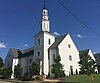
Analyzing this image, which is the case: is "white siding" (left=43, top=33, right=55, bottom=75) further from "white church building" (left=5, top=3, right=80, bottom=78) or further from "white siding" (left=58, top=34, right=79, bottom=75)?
"white siding" (left=58, top=34, right=79, bottom=75)

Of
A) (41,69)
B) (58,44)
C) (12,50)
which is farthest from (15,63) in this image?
(58,44)

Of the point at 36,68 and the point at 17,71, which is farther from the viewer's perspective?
the point at 17,71

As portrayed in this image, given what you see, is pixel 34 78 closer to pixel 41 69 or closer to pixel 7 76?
pixel 41 69

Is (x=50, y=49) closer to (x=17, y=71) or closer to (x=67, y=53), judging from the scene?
(x=67, y=53)

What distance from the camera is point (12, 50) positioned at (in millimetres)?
65125

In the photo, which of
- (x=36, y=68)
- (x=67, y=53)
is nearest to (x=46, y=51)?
(x=67, y=53)

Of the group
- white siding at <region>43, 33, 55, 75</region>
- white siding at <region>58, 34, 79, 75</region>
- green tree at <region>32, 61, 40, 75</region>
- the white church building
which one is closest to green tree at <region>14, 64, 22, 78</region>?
the white church building

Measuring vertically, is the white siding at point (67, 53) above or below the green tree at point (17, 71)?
above

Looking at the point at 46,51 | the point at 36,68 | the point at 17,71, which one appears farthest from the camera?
the point at 17,71

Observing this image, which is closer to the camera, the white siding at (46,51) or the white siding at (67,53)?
the white siding at (67,53)

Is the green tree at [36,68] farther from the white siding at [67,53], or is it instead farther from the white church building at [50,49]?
the white siding at [67,53]

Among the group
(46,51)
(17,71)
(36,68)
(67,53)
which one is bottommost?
(17,71)

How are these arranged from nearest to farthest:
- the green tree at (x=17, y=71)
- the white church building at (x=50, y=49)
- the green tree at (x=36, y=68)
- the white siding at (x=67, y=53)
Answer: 1. the green tree at (x=36, y=68)
2. the white siding at (x=67, y=53)
3. the white church building at (x=50, y=49)
4. the green tree at (x=17, y=71)

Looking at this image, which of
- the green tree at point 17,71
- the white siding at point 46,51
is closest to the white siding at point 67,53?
the white siding at point 46,51
